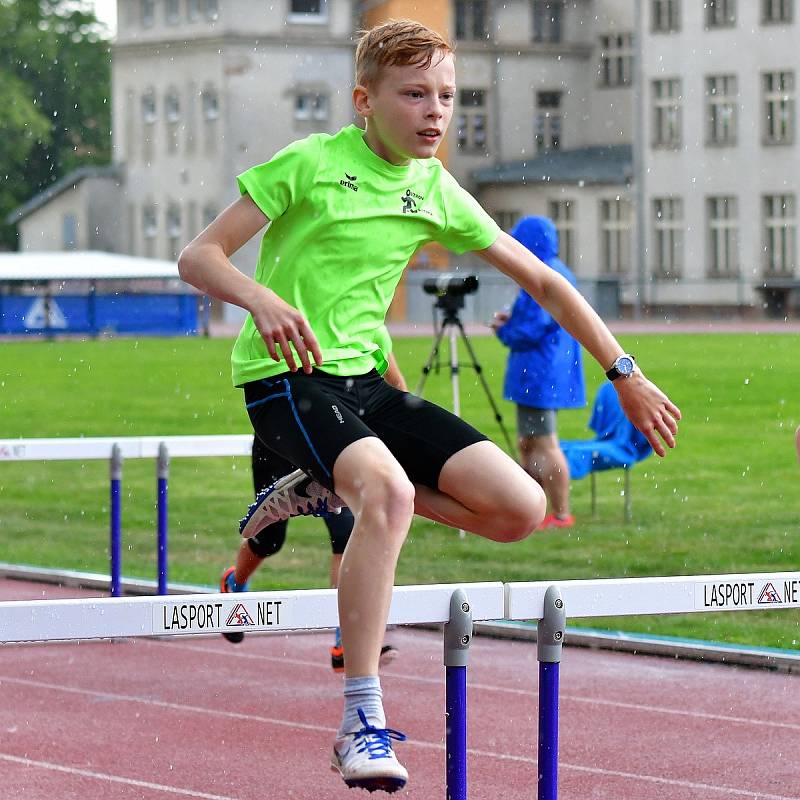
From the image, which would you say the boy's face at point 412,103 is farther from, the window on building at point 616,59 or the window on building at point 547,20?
the window on building at point 547,20

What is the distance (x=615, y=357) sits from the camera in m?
4.43

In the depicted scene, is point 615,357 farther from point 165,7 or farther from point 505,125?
point 165,7

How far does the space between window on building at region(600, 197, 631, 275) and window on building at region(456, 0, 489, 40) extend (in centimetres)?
930

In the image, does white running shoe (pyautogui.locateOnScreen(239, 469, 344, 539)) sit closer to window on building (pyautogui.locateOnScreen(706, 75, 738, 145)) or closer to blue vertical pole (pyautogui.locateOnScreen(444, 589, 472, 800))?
blue vertical pole (pyautogui.locateOnScreen(444, 589, 472, 800))

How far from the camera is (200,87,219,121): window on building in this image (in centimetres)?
6022

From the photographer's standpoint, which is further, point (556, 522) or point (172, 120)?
point (172, 120)

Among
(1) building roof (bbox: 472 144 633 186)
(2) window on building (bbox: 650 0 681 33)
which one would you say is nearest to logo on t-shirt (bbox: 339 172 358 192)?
(2) window on building (bbox: 650 0 681 33)

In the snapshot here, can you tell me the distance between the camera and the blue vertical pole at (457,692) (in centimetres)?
397

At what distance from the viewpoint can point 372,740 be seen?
3.92 metres

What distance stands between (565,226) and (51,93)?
2736cm

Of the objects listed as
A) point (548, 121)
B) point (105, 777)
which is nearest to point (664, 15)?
point (548, 121)

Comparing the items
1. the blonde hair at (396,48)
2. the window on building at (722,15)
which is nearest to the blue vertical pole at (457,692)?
the blonde hair at (396,48)

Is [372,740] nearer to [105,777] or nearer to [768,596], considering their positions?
[768,596]

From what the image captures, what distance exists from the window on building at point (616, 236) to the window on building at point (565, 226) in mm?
1148
